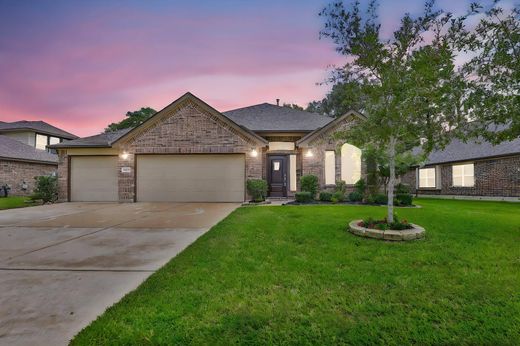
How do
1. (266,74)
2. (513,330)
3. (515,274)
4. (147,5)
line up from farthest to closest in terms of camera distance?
(266,74), (147,5), (515,274), (513,330)

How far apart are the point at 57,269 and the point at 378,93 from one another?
6.70m

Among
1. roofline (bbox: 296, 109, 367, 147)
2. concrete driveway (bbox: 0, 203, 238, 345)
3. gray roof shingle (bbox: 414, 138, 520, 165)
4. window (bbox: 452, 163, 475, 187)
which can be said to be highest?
roofline (bbox: 296, 109, 367, 147)

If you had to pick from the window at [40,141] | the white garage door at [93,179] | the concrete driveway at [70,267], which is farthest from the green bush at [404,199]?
the window at [40,141]

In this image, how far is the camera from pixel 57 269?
3.49 m

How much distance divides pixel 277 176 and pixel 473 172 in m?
12.1

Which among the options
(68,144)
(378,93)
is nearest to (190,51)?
(68,144)

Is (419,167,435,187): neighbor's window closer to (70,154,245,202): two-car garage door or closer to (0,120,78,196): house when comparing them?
(70,154,245,202): two-car garage door

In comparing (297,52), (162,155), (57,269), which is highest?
(297,52)

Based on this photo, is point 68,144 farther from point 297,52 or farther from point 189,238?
point 297,52

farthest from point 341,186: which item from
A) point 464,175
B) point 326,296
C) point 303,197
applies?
point 326,296

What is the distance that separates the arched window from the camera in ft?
43.1

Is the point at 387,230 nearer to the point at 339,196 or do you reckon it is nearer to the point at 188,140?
the point at 339,196

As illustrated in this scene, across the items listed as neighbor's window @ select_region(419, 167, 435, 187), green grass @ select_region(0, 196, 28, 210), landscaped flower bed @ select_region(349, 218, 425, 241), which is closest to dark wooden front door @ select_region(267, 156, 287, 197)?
landscaped flower bed @ select_region(349, 218, 425, 241)

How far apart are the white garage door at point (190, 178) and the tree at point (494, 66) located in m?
9.27
